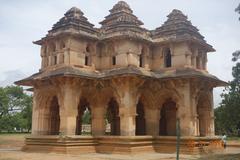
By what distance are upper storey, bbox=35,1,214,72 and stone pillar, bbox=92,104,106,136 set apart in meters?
2.66

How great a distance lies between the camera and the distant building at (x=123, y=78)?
2167 centimetres

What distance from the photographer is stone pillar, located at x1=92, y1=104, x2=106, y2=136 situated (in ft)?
75.8

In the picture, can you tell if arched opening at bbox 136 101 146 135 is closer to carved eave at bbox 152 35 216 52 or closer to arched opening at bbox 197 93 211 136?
arched opening at bbox 197 93 211 136

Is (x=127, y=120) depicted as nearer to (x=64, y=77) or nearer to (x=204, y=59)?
(x=64, y=77)

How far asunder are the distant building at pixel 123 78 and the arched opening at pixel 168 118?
7cm

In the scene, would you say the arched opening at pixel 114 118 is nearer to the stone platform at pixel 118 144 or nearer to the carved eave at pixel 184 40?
the stone platform at pixel 118 144

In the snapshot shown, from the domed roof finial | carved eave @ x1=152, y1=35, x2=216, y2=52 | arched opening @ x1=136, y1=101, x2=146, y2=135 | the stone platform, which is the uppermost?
the domed roof finial

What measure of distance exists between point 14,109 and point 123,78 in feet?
137

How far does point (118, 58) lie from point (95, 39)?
217 centimetres

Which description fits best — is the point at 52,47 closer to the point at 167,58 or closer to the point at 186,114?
the point at 167,58

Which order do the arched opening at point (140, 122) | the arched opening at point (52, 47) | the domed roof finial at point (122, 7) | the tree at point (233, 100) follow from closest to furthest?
1. the tree at point (233, 100)
2. the arched opening at point (52, 47)
3. the domed roof finial at point (122, 7)
4. the arched opening at point (140, 122)

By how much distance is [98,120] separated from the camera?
917 inches

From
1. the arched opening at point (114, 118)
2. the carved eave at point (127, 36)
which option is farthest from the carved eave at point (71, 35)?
the arched opening at point (114, 118)

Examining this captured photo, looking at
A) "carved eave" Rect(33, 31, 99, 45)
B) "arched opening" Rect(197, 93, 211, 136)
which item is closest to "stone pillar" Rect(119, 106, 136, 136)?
"carved eave" Rect(33, 31, 99, 45)
